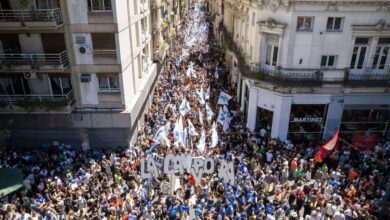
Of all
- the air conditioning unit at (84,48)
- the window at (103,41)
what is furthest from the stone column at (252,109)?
the air conditioning unit at (84,48)

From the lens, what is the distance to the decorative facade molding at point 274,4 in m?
23.5

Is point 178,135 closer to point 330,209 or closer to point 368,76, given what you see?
point 330,209

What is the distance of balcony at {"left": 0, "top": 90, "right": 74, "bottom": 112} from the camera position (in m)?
22.5

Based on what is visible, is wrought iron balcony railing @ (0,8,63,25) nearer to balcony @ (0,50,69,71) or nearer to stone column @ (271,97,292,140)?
balcony @ (0,50,69,71)

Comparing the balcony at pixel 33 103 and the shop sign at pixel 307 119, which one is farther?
the shop sign at pixel 307 119

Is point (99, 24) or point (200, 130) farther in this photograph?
point (200, 130)

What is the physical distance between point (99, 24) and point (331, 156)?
61.6 ft

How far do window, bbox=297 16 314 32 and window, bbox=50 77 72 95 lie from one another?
17831 millimetres

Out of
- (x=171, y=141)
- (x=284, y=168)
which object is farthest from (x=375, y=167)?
(x=171, y=141)

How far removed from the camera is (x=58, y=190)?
63.4 ft

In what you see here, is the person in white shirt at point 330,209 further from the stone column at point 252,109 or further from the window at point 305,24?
Result: the window at point 305,24

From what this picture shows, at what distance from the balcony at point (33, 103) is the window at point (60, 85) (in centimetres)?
84

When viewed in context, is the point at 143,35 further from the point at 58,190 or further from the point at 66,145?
the point at 58,190

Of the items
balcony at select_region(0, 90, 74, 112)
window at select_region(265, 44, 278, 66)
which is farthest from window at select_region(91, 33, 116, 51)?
window at select_region(265, 44, 278, 66)
